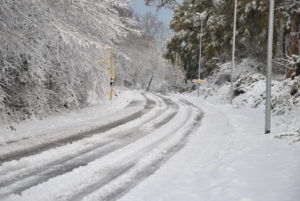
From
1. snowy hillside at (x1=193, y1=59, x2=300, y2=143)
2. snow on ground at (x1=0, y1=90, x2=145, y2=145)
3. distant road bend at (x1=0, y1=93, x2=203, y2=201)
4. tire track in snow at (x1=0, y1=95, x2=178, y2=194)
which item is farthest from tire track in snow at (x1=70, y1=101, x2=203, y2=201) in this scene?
snow on ground at (x1=0, y1=90, x2=145, y2=145)

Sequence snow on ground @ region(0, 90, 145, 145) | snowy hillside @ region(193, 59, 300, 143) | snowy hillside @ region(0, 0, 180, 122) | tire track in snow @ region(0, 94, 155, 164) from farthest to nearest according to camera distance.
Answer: snowy hillside @ region(193, 59, 300, 143), snowy hillside @ region(0, 0, 180, 122), snow on ground @ region(0, 90, 145, 145), tire track in snow @ region(0, 94, 155, 164)

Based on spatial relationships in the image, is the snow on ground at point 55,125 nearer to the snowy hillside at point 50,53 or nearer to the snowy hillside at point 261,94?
the snowy hillside at point 50,53

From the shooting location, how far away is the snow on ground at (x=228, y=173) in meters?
4.79

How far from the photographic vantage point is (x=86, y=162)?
6410 millimetres

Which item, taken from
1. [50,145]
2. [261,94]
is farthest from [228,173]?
[261,94]

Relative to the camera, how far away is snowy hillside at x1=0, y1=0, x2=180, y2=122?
9.16 meters

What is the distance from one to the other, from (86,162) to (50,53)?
571 centimetres

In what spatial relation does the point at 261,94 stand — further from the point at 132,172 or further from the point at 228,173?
the point at 132,172

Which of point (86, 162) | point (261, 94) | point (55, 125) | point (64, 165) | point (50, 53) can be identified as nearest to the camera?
point (64, 165)

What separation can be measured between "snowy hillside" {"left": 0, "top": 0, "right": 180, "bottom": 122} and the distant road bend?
2471 millimetres

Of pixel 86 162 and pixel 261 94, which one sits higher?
pixel 261 94

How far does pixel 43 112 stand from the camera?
37.4 feet

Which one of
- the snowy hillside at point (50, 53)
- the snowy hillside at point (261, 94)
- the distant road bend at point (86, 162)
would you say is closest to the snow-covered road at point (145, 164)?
the distant road bend at point (86, 162)

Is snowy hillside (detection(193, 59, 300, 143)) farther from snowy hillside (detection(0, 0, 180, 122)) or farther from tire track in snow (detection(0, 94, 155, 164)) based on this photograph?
snowy hillside (detection(0, 0, 180, 122))
